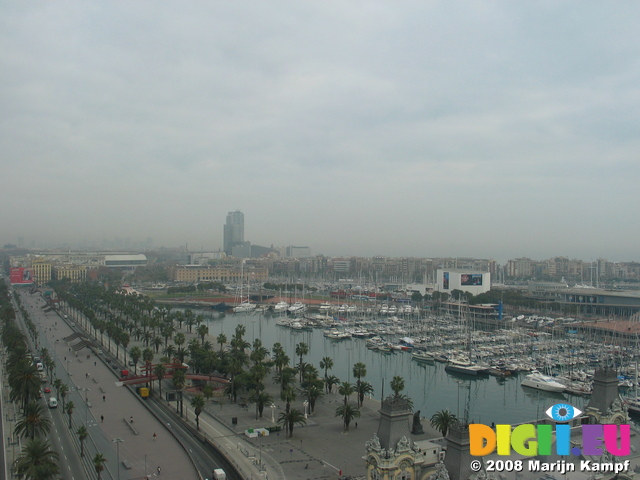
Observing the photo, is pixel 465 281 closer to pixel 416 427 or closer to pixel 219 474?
pixel 416 427

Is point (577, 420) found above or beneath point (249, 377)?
above

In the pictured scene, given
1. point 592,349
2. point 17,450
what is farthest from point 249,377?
point 592,349

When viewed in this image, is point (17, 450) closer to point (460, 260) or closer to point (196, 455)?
point (196, 455)

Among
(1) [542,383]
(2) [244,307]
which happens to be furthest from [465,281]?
(1) [542,383]

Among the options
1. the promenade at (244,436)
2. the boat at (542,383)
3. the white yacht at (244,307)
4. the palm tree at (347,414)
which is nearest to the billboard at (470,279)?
the white yacht at (244,307)

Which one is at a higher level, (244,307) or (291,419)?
(291,419)
